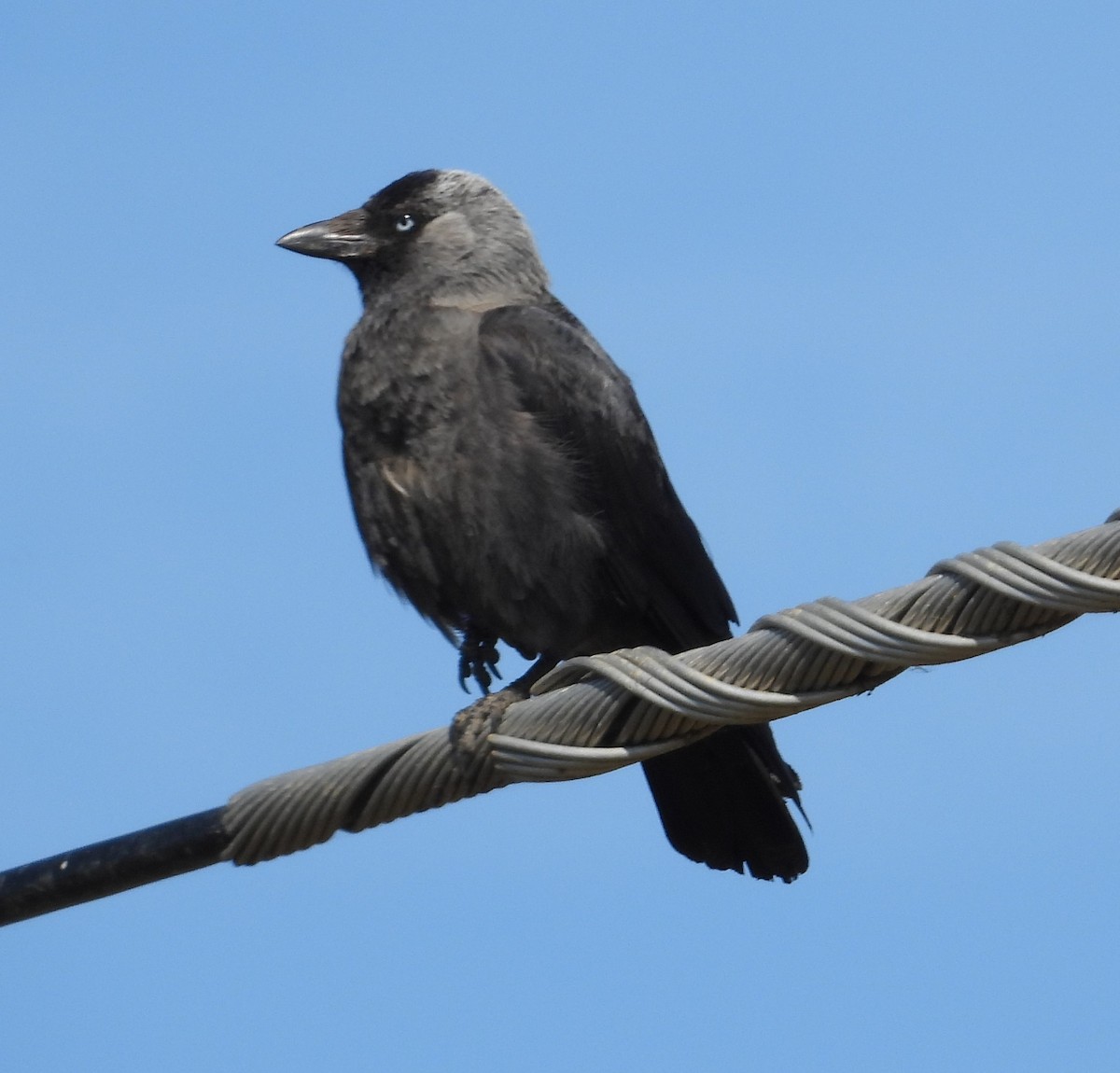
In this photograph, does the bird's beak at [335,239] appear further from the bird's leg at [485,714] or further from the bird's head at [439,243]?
the bird's leg at [485,714]

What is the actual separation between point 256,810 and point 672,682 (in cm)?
95

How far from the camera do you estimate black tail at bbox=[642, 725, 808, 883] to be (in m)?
5.57

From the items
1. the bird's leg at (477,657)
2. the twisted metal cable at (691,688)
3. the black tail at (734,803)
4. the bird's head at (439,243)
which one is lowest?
the black tail at (734,803)

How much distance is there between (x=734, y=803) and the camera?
223 inches

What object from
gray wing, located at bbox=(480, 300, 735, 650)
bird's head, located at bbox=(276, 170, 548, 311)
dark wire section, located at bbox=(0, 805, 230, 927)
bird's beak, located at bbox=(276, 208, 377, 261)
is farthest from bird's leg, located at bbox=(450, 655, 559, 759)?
bird's beak, located at bbox=(276, 208, 377, 261)

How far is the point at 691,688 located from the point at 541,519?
2.20 metres

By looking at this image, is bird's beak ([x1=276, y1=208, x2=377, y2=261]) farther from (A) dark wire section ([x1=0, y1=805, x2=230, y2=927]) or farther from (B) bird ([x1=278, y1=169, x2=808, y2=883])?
(A) dark wire section ([x1=0, y1=805, x2=230, y2=927])

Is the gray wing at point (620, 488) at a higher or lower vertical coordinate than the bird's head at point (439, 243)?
lower

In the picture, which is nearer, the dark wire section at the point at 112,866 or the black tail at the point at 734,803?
the dark wire section at the point at 112,866

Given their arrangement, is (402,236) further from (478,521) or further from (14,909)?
(14,909)

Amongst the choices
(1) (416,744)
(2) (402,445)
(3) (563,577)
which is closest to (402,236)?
(2) (402,445)

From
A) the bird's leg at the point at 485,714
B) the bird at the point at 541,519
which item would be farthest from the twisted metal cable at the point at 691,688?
the bird at the point at 541,519

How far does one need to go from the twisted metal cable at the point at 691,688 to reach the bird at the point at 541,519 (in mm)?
1346

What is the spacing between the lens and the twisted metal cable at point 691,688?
3160 mm
